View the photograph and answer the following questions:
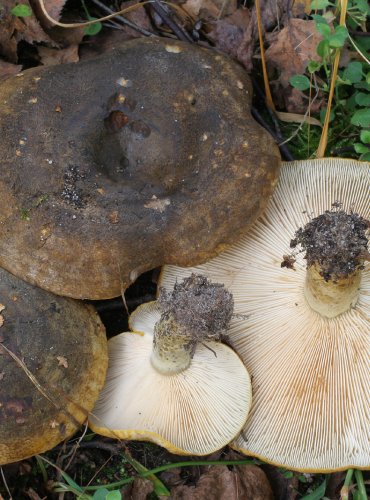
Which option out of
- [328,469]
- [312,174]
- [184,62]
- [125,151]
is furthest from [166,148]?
[328,469]

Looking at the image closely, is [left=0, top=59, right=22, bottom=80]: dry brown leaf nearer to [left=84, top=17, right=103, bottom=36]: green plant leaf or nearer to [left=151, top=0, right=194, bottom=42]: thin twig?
[left=84, top=17, right=103, bottom=36]: green plant leaf

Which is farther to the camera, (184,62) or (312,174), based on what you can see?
(312,174)

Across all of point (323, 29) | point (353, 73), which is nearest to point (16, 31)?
point (323, 29)

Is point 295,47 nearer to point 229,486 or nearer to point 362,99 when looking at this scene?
point 362,99

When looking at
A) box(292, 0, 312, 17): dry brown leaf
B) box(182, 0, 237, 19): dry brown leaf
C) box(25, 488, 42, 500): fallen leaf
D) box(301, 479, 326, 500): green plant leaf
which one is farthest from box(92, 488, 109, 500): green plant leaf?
box(292, 0, 312, 17): dry brown leaf

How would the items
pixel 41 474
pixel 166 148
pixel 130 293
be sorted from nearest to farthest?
pixel 166 148 → pixel 41 474 → pixel 130 293

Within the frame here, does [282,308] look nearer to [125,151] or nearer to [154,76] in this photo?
[125,151]

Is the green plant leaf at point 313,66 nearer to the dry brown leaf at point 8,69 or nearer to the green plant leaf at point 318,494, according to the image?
the dry brown leaf at point 8,69
